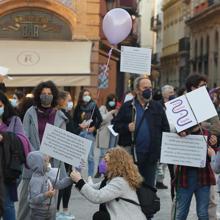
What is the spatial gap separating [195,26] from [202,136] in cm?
4960

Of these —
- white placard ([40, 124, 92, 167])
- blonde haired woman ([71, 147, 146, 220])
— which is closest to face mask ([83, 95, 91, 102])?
white placard ([40, 124, 92, 167])

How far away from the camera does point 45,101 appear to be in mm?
7871

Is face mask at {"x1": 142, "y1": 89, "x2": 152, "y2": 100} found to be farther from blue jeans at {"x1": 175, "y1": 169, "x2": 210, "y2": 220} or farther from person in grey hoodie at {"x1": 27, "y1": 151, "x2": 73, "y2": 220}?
person in grey hoodie at {"x1": 27, "y1": 151, "x2": 73, "y2": 220}

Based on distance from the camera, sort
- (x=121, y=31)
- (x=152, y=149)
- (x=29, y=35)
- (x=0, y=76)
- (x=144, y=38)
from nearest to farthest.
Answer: (x=152, y=149), (x=0, y=76), (x=121, y=31), (x=29, y=35), (x=144, y=38)

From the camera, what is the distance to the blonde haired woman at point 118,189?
246 inches

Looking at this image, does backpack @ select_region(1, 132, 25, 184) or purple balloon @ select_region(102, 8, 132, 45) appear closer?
backpack @ select_region(1, 132, 25, 184)

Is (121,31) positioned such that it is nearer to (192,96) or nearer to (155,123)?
(155,123)

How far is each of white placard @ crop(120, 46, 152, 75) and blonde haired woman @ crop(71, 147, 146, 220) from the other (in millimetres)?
3963

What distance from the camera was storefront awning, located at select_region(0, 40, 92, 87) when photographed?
20.9 m

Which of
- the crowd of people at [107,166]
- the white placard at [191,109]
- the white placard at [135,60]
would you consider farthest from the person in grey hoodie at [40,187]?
the white placard at [135,60]

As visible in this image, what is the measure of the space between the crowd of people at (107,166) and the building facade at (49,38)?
11501 mm

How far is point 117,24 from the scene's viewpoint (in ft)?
37.6

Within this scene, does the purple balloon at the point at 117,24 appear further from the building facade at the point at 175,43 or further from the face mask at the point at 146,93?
the building facade at the point at 175,43

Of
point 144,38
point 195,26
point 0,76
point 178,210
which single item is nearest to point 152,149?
point 178,210
